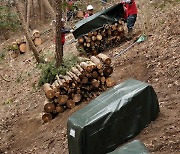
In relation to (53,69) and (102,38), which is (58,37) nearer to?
(53,69)

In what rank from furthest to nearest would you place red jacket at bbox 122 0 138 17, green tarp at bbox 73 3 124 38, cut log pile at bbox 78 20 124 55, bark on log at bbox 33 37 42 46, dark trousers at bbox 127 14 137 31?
bark on log at bbox 33 37 42 46 → cut log pile at bbox 78 20 124 55 → green tarp at bbox 73 3 124 38 → dark trousers at bbox 127 14 137 31 → red jacket at bbox 122 0 138 17

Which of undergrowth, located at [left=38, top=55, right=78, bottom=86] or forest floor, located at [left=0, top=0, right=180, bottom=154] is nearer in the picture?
forest floor, located at [left=0, top=0, right=180, bottom=154]

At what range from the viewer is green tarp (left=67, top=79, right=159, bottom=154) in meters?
6.85

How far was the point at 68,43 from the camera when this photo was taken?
53.9 feet

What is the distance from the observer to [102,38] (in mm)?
13789

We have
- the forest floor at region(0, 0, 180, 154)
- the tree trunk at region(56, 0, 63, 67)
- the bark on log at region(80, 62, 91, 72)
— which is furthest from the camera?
the tree trunk at region(56, 0, 63, 67)

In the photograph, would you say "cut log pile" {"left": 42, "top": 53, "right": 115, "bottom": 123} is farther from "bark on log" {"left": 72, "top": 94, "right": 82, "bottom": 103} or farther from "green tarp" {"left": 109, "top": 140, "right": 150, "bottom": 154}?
"green tarp" {"left": 109, "top": 140, "right": 150, "bottom": 154}

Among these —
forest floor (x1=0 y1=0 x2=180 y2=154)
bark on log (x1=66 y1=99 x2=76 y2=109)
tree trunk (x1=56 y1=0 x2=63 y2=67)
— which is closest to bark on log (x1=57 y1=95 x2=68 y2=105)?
bark on log (x1=66 y1=99 x2=76 y2=109)

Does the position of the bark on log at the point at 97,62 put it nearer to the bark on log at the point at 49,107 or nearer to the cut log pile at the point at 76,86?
the cut log pile at the point at 76,86

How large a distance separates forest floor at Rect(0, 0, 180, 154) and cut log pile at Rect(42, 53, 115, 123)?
0.23 meters

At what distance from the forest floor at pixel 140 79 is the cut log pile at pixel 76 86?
0.23 m

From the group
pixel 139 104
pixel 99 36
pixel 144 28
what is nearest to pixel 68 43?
pixel 99 36

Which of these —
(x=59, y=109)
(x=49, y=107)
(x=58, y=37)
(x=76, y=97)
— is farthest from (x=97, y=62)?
(x=49, y=107)

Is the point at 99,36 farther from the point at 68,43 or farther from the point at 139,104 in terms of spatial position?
the point at 139,104
